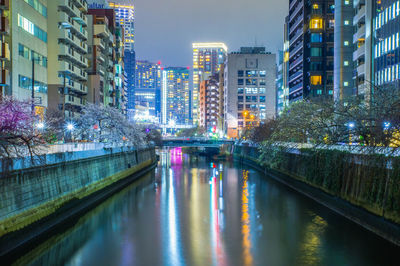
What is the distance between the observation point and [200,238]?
2536 centimetres

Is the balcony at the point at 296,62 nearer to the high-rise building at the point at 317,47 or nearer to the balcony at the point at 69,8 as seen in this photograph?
the high-rise building at the point at 317,47

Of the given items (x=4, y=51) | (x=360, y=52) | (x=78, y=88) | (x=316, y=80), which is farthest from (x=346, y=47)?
(x=4, y=51)

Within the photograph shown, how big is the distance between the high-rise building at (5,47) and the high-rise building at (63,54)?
10361 millimetres

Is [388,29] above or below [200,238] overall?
above

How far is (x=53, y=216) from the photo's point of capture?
26000mm

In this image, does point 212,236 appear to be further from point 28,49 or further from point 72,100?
point 72,100

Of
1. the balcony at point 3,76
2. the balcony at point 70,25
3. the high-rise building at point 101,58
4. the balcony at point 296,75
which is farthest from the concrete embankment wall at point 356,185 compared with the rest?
the balcony at point 296,75

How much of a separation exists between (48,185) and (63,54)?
35539 mm

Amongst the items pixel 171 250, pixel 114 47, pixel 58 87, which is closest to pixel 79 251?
pixel 171 250

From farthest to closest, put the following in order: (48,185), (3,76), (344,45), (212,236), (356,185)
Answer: (344,45) → (3,76) → (356,185) → (48,185) → (212,236)

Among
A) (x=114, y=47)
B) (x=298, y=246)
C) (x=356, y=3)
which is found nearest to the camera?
(x=298, y=246)

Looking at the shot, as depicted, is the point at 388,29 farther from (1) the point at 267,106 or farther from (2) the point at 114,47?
(1) the point at 267,106

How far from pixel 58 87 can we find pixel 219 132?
114 metres

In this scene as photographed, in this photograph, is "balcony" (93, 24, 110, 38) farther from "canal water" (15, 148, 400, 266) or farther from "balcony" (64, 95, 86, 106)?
"canal water" (15, 148, 400, 266)
